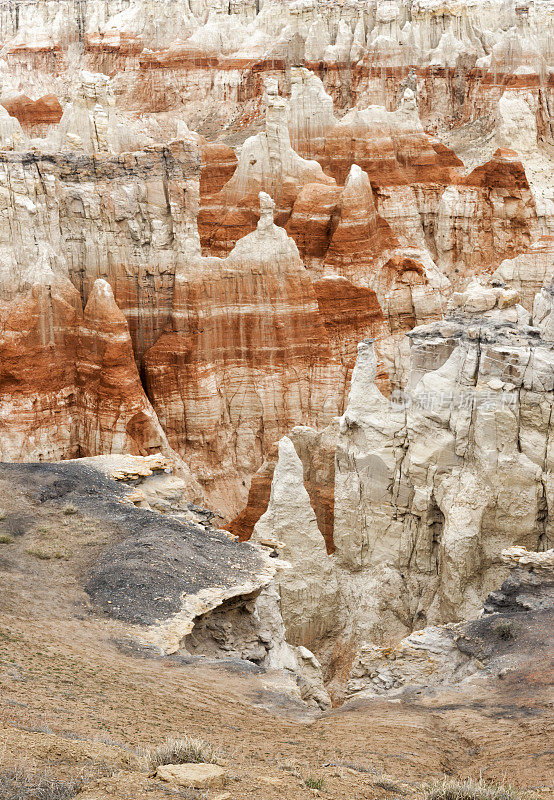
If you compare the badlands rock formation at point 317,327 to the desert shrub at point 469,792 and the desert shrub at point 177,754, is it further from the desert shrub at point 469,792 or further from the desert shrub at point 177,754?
the desert shrub at point 469,792

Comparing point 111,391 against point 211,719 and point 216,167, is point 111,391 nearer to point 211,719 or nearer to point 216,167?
point 211,719

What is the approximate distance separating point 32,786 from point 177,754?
2215 millimetres

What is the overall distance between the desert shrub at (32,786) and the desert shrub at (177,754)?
1397 millimetres

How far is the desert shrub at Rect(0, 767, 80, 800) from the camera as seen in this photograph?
411 inches

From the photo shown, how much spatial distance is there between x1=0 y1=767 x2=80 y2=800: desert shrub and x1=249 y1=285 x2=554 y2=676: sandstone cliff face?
1527cm

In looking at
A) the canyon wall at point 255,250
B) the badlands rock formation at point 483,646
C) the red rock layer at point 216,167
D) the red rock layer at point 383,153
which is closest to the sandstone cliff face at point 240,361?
the canyon wall at point 255,250

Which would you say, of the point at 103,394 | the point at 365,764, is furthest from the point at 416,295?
the point at 365,764

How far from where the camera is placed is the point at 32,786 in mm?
10602

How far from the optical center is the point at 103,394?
111 feet

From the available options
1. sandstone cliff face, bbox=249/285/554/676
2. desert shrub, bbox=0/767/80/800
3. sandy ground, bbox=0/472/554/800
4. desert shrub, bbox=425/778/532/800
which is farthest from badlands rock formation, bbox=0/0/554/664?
desert shrub, bbox=0/767/80/800

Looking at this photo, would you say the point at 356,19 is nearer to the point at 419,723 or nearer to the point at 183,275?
the point at 183,275

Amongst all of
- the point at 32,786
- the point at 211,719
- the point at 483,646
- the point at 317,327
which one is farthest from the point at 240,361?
the point at 32,786

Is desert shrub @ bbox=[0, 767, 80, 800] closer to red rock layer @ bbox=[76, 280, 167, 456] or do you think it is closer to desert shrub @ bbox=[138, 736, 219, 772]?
desert shrub @ bbox=[138, 736, 219, 772]

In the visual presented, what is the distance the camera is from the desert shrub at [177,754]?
12125 millimetres
